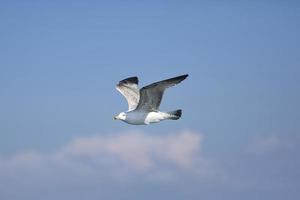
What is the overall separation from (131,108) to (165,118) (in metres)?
2.74

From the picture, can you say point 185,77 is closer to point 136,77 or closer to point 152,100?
point 152,100

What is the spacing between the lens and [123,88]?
2620 centimetres

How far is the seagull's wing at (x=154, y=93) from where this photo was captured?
2125cm

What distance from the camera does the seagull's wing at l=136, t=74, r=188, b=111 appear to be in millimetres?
21252

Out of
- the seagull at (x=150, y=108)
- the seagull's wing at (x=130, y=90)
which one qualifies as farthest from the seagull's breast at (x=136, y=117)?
the seagull's wing at (x=130, y=90)

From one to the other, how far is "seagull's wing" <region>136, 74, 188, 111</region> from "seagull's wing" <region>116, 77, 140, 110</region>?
248 centimetres

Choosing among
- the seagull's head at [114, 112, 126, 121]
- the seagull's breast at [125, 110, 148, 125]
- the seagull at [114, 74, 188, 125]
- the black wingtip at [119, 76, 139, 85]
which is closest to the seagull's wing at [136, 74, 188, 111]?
the seagull at [114, 74, 188, 125]

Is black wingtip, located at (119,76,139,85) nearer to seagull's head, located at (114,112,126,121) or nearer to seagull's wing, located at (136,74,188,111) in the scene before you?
seagull's head, located at (114,112,126,121)

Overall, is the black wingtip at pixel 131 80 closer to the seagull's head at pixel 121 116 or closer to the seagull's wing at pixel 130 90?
the seagull's wing at pixel 130 90

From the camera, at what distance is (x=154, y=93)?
22.0 meters

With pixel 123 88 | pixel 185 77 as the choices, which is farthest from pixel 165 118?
pixel 123 88

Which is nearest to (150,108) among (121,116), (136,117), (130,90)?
(136,117)

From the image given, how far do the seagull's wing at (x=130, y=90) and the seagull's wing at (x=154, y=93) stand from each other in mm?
2483

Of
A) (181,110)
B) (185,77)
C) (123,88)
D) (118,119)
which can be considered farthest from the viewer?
(123,88)
